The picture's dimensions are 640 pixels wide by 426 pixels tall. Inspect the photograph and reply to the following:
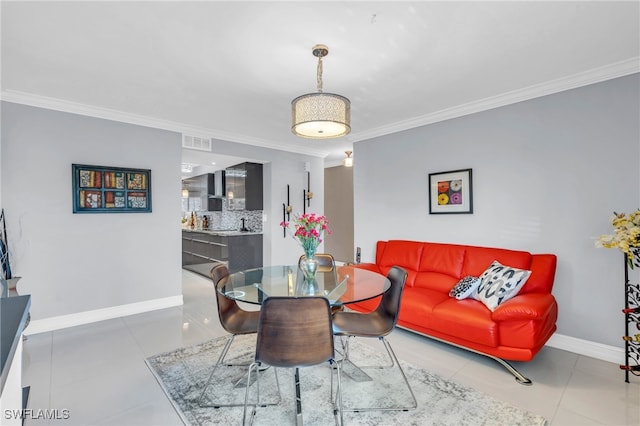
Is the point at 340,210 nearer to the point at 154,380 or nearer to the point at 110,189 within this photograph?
the point at 110,189

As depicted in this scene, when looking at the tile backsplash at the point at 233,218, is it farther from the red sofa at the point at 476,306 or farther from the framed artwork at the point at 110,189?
the red sofa at the point at 476,306

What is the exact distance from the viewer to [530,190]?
3.13 metres

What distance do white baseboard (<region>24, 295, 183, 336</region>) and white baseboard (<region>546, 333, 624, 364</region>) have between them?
4.34 meters

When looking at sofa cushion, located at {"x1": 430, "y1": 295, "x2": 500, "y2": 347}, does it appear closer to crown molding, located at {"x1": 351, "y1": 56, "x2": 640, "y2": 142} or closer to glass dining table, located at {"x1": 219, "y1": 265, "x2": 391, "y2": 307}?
glass dining table, located at {"x1": 219, "y1": 265, "x2": 391, "y2": 307}

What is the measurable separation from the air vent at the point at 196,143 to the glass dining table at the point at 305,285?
235cm

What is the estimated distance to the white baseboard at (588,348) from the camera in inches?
103

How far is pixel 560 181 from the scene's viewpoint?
9.66 feet

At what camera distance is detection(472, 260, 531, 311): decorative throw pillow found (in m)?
2.65

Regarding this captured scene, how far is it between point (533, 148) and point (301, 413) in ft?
10.3

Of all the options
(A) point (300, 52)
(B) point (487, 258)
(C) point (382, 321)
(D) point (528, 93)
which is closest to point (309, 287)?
(C) point (382, 321)

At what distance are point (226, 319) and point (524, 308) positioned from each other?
2231mm

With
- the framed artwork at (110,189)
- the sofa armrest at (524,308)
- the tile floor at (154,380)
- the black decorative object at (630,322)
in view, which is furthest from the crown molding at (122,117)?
the black decorative object at (630,322)

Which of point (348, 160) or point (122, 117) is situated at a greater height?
point (122, 117)

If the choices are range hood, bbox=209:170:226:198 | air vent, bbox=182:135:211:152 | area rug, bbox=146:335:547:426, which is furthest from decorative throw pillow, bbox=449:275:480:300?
range hood, bbox=209:170:226:198
